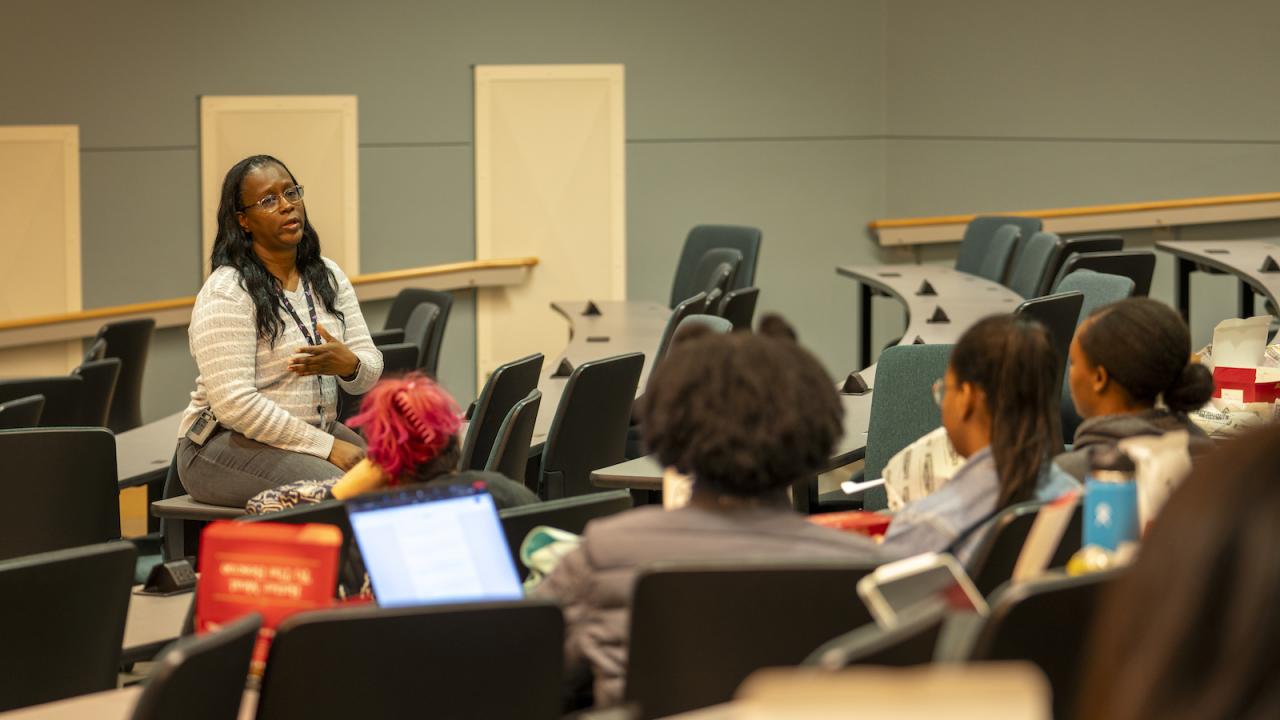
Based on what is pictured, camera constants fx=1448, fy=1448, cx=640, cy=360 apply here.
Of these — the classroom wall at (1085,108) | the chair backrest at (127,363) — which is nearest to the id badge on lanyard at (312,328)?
the chair backrest at (127,363)

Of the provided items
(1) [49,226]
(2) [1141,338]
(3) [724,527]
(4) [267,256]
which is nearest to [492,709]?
(3) [724,527]

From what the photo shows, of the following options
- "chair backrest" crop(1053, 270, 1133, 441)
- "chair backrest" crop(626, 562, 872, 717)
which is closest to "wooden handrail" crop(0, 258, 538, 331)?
"chair backrest" crop(1053, 270, 1133, 441)

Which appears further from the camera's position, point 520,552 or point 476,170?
point 476,170

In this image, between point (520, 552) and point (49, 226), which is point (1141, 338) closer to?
point (520, 552)

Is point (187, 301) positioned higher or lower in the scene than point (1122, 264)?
lower

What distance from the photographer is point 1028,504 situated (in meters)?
2.16

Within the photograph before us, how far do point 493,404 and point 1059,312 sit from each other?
1825 mm

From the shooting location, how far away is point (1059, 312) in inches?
179

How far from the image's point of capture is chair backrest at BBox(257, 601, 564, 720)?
5.81 feet

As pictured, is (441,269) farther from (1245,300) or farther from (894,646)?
(894,646)

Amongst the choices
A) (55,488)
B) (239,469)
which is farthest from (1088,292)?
(55,488)

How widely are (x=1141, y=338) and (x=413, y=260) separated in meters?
6.44

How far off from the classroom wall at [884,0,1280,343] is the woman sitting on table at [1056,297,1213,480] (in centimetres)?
638

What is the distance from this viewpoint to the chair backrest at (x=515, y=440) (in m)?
3.59
